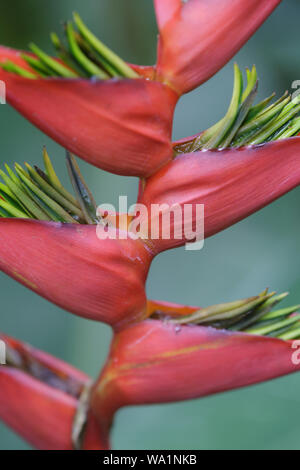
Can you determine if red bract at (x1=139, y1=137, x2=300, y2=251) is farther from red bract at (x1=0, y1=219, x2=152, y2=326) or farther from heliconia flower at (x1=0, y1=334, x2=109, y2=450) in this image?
heliconia flower at (x1=0, y1=334, x2=109, y2=450)

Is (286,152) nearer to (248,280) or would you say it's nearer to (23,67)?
(23,67)

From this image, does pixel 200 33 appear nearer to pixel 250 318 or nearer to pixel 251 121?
pixel 251 121

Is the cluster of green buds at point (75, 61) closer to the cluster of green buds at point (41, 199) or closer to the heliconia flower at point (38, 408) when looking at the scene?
the cluster of green buds at point (41, 199)

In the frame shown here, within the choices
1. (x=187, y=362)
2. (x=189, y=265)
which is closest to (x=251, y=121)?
(x=187, y=362)

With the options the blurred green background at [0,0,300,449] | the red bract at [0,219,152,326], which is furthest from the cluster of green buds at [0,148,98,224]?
the blurred green background at [0,0,300,449]

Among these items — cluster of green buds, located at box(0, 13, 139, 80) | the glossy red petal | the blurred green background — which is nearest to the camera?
cluster of green buds, located at box(0, 13, 139, 80)

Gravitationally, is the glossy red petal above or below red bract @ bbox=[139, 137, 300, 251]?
below

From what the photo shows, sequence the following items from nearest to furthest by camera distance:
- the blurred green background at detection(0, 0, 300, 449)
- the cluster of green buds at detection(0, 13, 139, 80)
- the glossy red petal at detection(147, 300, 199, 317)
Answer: the cluster of green buds at detection(0, 13, 139, 80)
the glossy red petal at detection(147, 300, 199, 317)
the blurred green background at detection(0, 0, 300, 449)

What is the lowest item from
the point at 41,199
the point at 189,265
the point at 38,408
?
the point at 38,408
